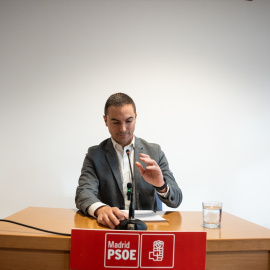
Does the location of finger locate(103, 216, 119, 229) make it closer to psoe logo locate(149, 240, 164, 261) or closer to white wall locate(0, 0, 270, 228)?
psoe logo locate(149, 240, 164, 261)

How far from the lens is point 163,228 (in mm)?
1149

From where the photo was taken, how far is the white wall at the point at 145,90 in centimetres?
268

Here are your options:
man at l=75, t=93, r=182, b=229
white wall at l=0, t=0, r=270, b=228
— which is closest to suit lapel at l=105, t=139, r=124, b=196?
man at l=75, t=93, r=182, b=229

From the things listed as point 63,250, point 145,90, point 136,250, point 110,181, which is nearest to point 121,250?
point 136,250

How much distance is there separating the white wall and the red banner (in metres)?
1.77

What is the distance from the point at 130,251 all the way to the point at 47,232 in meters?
0.30

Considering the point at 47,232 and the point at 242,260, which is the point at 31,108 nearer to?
the point at 47,232

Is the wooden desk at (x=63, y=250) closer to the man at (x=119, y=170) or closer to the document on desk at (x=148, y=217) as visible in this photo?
the document on desk at (x=148, y=217)

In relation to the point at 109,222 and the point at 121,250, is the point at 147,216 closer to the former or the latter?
the point at 109,222

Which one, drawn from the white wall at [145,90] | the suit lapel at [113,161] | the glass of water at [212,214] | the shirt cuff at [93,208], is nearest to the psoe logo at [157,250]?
the glass of water at [212,214]

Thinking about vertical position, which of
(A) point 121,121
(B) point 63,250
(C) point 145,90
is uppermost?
(C) point 145,90

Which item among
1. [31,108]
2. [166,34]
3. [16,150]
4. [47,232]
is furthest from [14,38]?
[47,232]

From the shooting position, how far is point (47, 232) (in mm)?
1038

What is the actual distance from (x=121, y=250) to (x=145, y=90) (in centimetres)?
197
